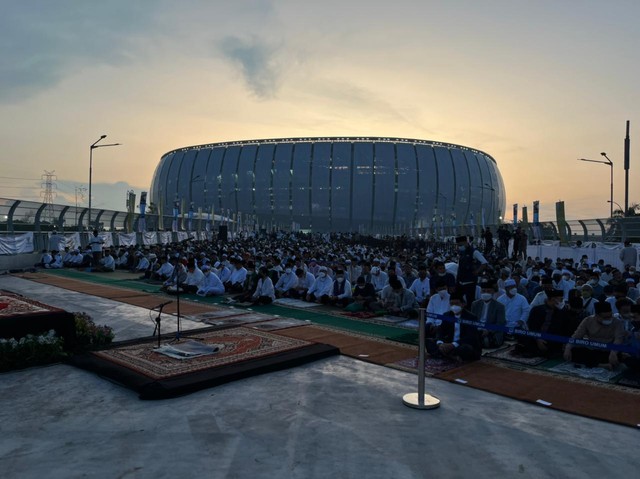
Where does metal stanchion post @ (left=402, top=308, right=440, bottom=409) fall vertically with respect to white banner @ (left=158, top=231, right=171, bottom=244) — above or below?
below

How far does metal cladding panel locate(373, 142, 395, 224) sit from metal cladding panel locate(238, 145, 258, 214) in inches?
926

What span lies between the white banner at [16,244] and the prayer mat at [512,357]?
68.7ft

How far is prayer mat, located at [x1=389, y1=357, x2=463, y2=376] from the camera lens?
270 inches

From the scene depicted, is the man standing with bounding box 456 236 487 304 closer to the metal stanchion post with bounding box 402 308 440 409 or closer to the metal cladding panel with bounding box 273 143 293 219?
the metal stanchion post with bounding box 402 308 440 409

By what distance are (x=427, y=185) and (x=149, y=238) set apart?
6769 cm

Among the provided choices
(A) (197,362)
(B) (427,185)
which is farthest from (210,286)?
(B) (427,185)

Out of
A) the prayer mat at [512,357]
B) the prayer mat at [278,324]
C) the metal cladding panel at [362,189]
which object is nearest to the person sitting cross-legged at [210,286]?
the prayer mat at [278,324]

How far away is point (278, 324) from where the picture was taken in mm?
10070

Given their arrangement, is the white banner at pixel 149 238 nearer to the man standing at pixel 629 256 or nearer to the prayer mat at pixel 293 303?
the prayer mat at pixel 293 303

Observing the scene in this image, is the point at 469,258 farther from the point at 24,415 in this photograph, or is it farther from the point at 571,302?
the point at 24,415

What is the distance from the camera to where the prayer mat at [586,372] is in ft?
21.5

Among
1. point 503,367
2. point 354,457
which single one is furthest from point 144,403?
point 503,367

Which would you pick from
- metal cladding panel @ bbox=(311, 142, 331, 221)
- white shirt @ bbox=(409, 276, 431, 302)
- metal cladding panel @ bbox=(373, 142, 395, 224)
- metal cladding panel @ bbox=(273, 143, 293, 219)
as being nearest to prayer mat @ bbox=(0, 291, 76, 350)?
white shirt @ bbox=(409, 276, 431, 302)

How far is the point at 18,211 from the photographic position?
70.1ft
